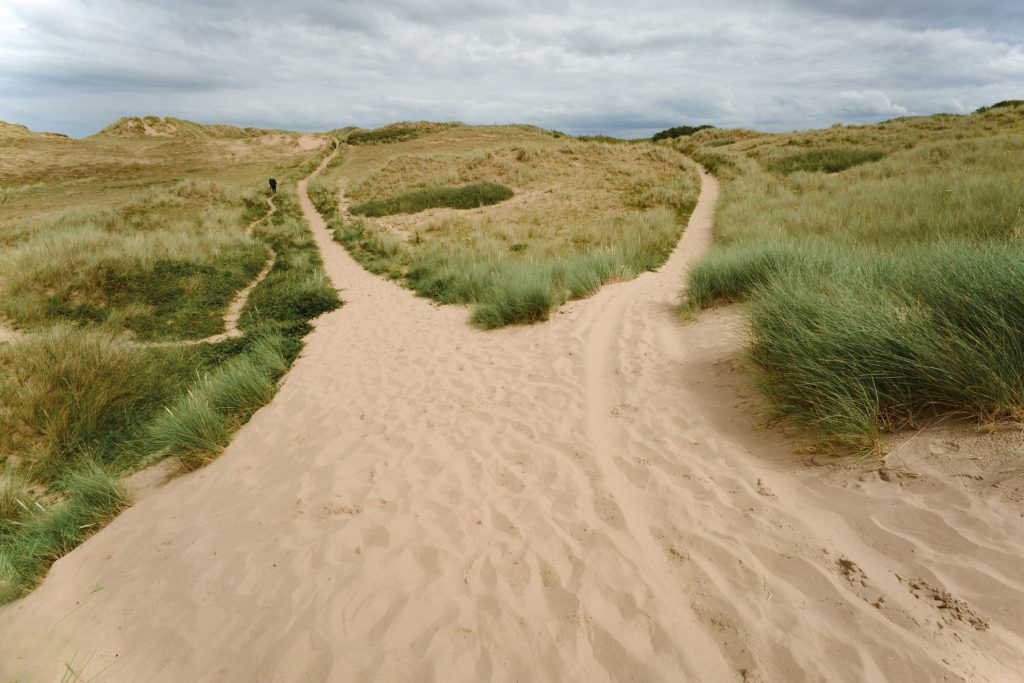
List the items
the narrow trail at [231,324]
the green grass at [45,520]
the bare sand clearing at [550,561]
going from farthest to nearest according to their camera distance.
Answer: the narrow trail at [231,324]
the green grass at [45,520]
the bare sand clearing at [550,561]

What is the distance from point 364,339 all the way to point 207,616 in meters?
5.60

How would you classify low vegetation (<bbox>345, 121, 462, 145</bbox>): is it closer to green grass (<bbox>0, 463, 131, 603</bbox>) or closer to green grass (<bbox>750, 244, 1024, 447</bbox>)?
green grass (<bbox>0, 463, 131, 603</bbox>)

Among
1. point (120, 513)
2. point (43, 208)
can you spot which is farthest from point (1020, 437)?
point (43, 208)

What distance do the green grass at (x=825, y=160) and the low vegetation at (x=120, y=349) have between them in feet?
76.9

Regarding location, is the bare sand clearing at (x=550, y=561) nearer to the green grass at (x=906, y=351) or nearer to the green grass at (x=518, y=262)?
the green grass at (x=906, y=351)

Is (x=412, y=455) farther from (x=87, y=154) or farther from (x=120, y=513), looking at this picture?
(x=87, y=154)

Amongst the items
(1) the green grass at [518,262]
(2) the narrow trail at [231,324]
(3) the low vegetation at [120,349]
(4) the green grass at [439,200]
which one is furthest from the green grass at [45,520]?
(4) the green grass at [439,200]

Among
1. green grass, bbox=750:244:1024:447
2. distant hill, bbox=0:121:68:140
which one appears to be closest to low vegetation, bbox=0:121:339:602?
green grass, bbox=750:244:1024:447

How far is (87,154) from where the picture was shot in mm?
40719

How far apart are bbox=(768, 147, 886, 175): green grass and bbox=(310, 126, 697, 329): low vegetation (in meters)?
5.04

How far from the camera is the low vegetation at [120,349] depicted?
14.6 ft

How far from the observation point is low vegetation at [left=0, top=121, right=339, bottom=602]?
14.6 ft

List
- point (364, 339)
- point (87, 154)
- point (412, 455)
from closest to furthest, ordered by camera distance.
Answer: point (412, 455) → point (364, 339) → point (87, 154)

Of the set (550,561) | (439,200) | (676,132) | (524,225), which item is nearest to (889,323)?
(550,561)
